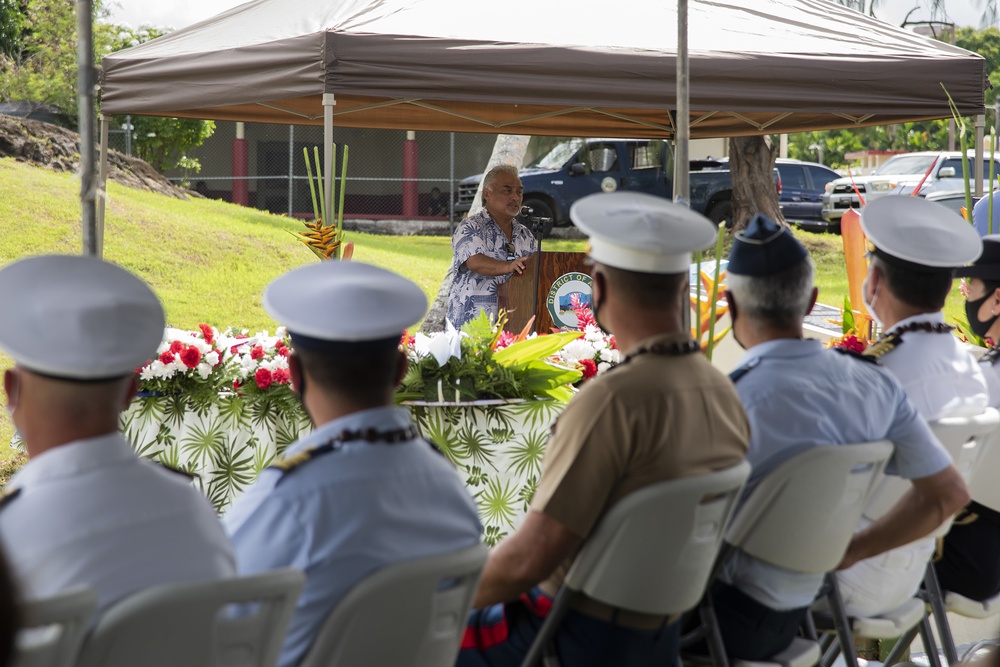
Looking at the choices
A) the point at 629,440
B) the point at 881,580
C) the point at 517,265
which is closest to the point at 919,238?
the point at 881,580

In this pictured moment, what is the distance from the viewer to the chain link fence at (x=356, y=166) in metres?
22.6

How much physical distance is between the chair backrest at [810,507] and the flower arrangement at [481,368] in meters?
1.89

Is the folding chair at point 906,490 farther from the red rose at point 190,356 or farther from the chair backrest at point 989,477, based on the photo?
the red rose at point 190,356

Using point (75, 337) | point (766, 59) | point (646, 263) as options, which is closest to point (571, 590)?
point (646, 263)

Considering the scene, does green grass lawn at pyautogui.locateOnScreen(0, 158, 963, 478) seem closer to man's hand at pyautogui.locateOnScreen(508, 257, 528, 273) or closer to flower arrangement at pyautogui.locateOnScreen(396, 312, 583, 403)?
man's hand at pyautogui.locateOnScreen(508, 257, 528, 273)

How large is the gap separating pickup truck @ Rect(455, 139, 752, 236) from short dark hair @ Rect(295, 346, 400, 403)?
16768 millimetres

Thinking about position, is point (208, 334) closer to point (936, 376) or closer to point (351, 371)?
point (351, 371)

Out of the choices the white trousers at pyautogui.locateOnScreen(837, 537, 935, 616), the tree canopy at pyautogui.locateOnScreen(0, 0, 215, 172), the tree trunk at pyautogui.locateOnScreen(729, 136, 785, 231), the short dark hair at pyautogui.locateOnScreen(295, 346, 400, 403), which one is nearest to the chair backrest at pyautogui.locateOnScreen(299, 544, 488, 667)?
the short dark hair at pyautogui.locateOnScreen(295, 346, 400, 403)

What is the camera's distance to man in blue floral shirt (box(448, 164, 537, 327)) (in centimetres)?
632

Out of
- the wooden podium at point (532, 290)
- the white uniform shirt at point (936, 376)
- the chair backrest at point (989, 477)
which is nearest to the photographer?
the white uniform shirt at point (936, 376)

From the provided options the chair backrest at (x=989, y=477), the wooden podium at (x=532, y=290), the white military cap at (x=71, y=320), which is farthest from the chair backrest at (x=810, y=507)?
the wooden podium at (x=532, y=290)

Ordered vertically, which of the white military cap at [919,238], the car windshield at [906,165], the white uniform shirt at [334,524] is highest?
the car windshield at [906,165]

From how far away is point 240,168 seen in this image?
23.1 metres

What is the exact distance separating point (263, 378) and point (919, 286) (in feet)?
7.90
